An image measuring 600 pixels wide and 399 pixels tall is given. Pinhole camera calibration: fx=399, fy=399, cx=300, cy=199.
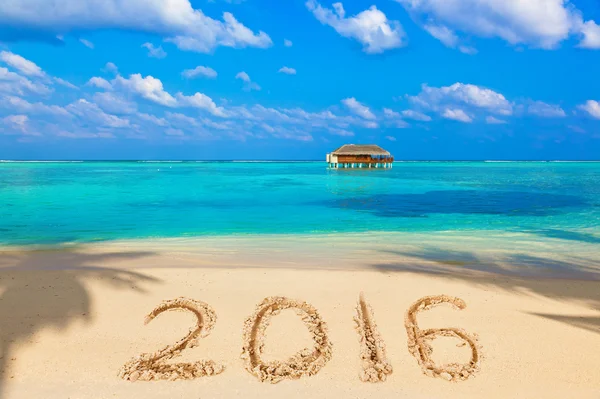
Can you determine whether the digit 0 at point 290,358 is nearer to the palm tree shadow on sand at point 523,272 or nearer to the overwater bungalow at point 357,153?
the palm tree shadow on sand at point 523,272

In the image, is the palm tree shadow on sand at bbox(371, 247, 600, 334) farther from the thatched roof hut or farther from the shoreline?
the thatched roof hut

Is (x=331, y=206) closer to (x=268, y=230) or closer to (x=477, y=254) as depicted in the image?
(x=268, y=230)

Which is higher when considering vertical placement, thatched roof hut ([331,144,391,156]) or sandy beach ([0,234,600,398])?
thatched roof hut ([331,144,391,156])

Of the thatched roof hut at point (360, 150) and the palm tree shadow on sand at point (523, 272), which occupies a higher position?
the thatched roof hut at point (360, 150)

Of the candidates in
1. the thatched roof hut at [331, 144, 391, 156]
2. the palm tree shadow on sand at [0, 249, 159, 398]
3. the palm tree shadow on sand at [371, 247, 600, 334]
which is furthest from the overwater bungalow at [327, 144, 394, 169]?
the palm tree shadow on sand at [0, 249, 159, 398]

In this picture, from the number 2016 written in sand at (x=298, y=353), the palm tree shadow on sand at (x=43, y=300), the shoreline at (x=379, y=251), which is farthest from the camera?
the shoreline at (x=379, y=251)

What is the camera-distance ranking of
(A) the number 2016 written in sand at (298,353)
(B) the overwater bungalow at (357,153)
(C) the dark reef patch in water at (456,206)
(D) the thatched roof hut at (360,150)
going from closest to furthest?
(A) the number 2016 written in sand at (298,353), (C) the dark reef patch in water at (456,206), (D) the thatched roof hut at (360,150), (B) the overwater bungalow at (357,153)

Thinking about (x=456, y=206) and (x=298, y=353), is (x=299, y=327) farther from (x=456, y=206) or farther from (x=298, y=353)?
(x=456, y=206)

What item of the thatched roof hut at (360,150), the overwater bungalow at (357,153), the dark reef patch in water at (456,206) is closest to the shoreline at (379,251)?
the dark reef patch in water at (456,206)
